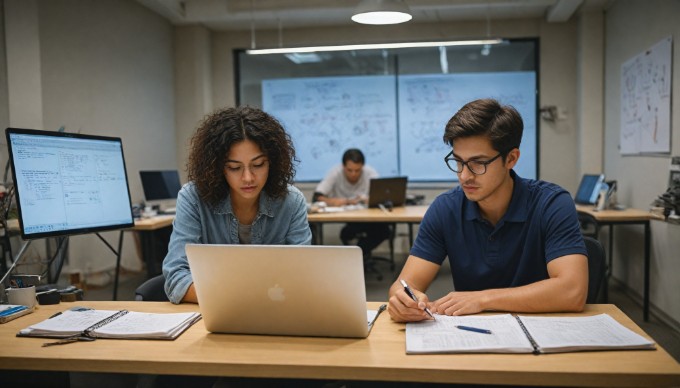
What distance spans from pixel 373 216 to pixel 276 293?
3103 mm

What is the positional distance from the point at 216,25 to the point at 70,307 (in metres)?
5.48

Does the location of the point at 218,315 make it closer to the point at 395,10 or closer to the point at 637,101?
the point at 395,10

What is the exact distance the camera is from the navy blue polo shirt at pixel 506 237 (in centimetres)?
170

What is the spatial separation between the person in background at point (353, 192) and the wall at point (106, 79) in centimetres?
197

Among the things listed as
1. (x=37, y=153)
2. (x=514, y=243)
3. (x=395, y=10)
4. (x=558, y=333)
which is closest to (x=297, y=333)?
(x=558, y=333)

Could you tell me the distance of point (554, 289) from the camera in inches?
59.6

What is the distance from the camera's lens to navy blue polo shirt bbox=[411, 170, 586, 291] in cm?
170

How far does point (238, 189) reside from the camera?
74.6 inches

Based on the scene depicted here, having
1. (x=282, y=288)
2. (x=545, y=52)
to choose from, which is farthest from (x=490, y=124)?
(x=545, y=52)

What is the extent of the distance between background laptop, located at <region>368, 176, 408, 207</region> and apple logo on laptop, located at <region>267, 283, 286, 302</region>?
3494 millimetres

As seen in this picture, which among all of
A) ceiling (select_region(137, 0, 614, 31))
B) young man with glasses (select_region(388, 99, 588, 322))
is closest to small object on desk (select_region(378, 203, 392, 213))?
A: ceiling (select_region(137, 0, 614, 31))

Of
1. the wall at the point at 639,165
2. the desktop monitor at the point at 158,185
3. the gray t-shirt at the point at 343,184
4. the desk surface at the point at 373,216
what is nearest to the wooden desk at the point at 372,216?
the desk surface at the point at 373,216

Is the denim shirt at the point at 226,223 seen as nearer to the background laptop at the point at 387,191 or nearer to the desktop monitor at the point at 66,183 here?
the desktop monitor at the point at 66,183

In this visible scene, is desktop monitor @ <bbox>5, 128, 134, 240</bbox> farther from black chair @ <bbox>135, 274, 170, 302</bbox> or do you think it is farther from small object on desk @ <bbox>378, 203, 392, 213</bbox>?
→ small object on desk @ <bbox>378, 203, 392, 213</bbox>
